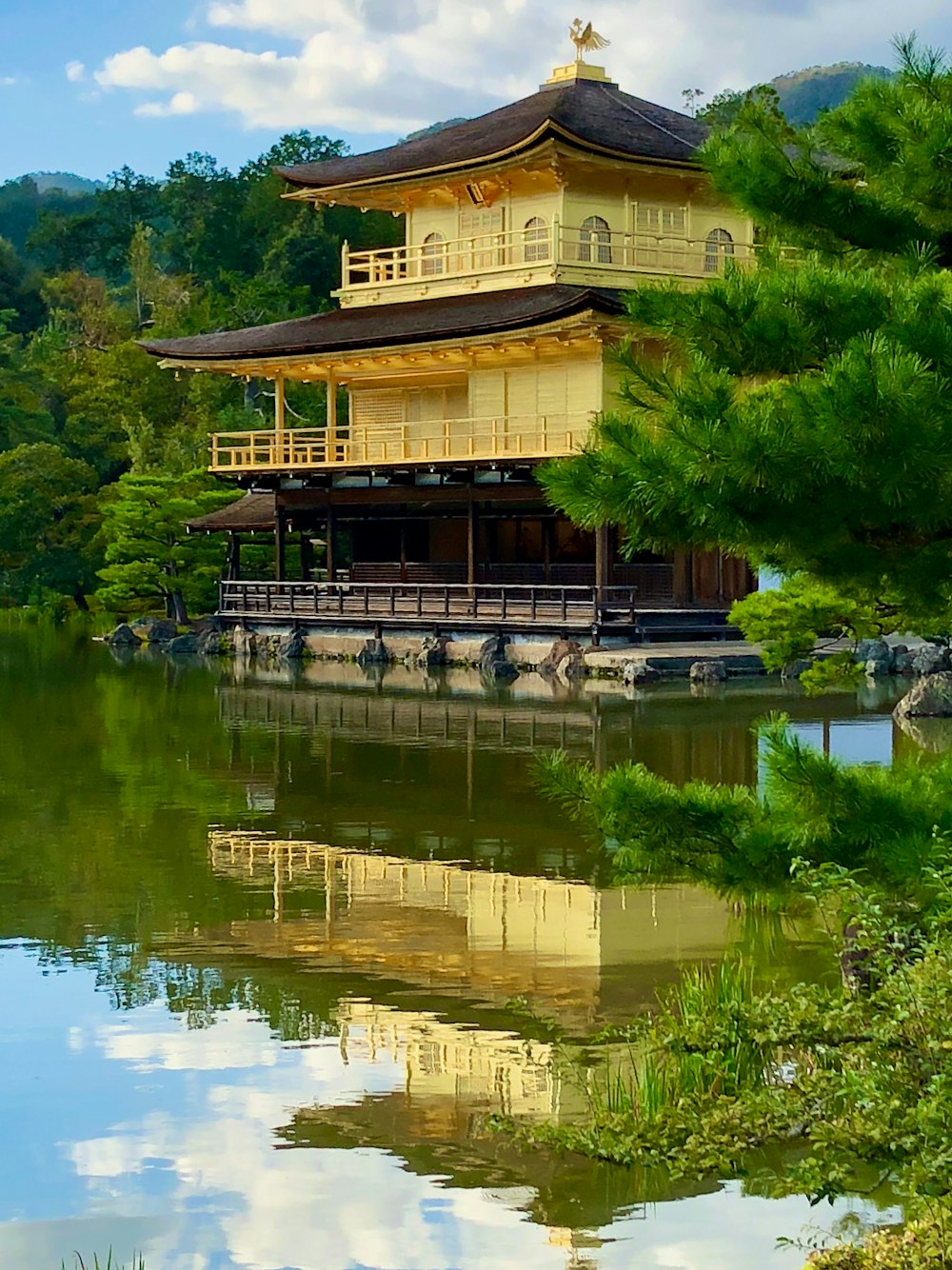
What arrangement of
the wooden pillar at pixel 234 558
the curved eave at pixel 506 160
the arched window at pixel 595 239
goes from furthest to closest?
the wooden pillar at pixel 234 558 < the arched window at pixel 595 239 < the curved eave at pixel 506 160

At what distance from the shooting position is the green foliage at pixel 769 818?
7.20 m

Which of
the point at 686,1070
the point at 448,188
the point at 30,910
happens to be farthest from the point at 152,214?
the point at 686,1070

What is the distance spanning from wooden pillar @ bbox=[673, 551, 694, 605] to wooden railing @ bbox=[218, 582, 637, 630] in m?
1.63

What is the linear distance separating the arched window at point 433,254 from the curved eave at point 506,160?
4.40ft

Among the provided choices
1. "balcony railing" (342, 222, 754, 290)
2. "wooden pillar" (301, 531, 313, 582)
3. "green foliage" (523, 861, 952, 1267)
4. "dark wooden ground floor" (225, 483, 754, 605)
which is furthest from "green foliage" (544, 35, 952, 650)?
"wooden pillar" (301, 531, 313, 582)

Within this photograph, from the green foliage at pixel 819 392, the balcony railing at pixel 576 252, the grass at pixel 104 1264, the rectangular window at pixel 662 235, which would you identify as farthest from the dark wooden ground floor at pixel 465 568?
the grass at pixel 104 1264

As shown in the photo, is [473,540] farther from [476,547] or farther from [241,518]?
[241,518]

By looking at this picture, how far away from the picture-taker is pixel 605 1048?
8.65 meters

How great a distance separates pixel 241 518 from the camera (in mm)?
38844

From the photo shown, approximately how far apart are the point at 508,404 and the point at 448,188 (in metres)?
5.69

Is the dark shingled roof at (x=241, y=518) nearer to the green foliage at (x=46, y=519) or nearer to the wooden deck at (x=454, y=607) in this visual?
the wooden deck at (x=454, y=607)

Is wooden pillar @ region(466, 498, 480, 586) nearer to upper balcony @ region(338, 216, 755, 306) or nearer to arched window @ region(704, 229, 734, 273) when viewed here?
upper balcony @ region(338, 216, 755, 306)

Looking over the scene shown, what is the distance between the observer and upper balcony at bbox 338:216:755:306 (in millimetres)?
34625

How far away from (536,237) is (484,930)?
2641 cm
